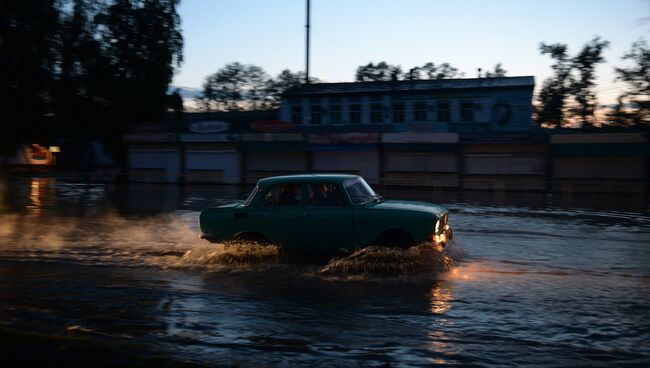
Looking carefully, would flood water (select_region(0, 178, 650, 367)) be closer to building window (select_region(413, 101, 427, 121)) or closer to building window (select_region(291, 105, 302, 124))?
building window (select_region(413, 101, 427, 121))

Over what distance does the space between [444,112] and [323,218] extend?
32.7 meters

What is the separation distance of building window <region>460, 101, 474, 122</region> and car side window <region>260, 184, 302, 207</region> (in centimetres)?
3203

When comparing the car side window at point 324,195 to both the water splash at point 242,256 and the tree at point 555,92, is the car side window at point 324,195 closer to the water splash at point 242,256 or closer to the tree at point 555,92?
the water splash at point 242,256

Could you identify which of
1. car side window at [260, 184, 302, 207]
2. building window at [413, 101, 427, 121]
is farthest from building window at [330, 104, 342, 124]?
car side window at [260, 184, 302, 207]

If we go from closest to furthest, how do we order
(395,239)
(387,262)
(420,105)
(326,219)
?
(387,262) → (395,239) → (326,219) → (420,105)

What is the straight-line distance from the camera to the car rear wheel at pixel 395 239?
9.06 meters

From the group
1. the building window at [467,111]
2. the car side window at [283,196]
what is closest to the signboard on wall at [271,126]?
the building window at [467,111]

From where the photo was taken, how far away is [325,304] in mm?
7340

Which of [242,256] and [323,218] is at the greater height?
[323,218]

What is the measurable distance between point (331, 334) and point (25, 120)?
46.3m

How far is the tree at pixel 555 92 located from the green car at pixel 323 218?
1709 inches

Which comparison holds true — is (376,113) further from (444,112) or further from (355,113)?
(444,112)

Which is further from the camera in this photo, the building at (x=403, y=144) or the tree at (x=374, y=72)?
the tree at (x=374, y=72)

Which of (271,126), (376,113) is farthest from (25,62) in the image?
(376,113)
